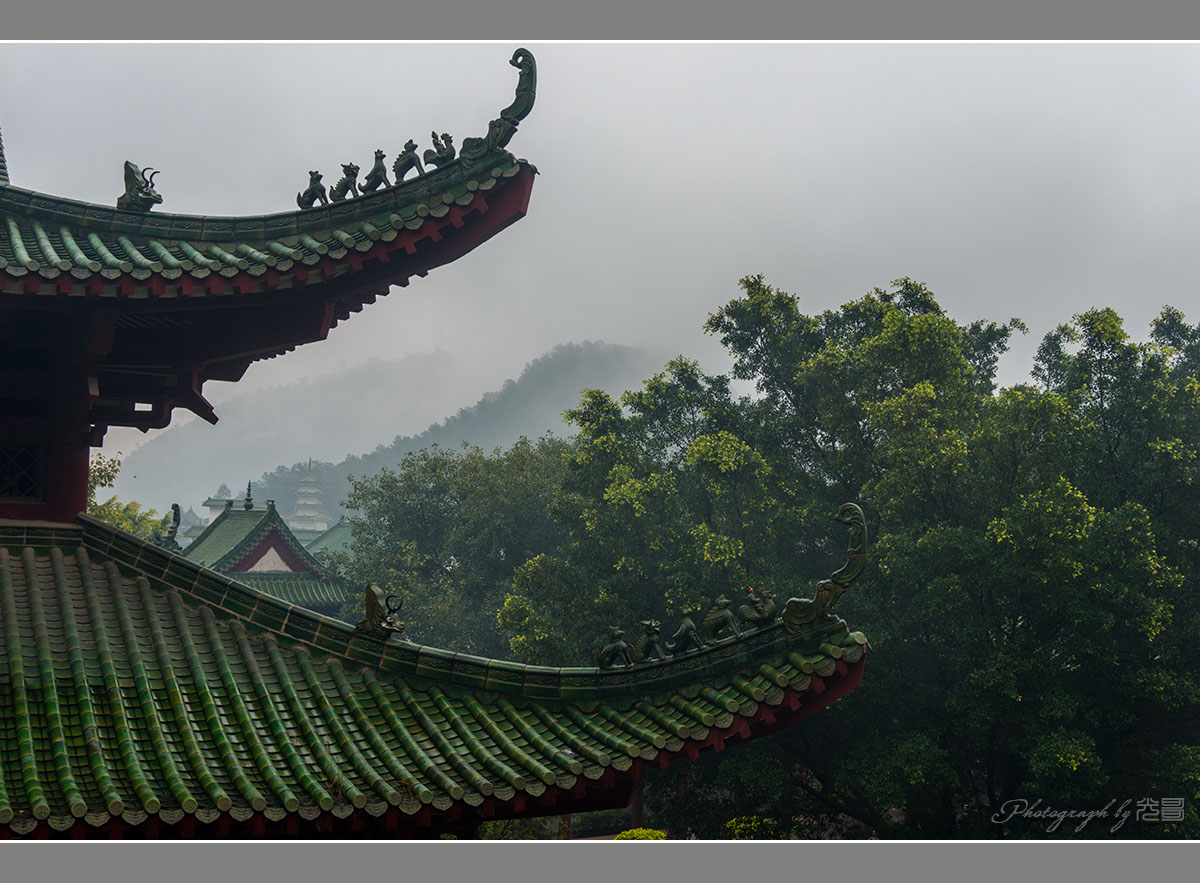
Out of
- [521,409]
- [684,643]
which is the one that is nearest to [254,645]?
[684,643]

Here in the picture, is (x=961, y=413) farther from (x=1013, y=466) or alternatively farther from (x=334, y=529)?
(x=334, y=529)

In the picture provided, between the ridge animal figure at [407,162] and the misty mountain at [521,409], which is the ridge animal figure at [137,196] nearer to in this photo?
the ridge animal figure at [407,162]

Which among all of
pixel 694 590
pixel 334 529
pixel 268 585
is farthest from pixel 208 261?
pixel 334 529

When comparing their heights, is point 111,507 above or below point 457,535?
above

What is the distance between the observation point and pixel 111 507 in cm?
3384

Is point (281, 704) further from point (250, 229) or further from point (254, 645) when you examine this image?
point (250, 229)

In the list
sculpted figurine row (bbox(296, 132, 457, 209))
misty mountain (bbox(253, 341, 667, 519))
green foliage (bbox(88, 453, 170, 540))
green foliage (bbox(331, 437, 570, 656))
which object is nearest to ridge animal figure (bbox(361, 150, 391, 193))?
sculpted figurine row (bbox(296, 132, 457, 209))

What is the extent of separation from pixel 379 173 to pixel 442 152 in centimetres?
45

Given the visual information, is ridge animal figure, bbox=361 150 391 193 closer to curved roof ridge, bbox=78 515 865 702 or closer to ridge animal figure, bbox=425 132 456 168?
ridge animal figure, bbox=425 132 456 168

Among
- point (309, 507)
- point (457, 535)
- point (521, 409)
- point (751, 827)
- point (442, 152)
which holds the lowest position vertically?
point (751, 827)

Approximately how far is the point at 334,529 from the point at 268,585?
30.5 m

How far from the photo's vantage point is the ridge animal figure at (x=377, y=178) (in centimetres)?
609

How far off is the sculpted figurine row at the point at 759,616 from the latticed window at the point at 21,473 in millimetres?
3624

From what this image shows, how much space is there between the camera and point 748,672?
5.67m
